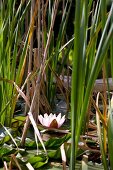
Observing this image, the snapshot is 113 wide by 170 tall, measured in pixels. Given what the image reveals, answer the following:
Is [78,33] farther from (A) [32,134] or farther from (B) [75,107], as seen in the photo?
(A) [32,134]

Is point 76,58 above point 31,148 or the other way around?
above

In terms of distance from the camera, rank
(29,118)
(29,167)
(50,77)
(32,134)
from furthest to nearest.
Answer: (50,77) → (32,134) → (29,118) → (29,167)

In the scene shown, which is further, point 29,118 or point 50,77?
point 50,77

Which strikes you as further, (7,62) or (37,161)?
(7,62)

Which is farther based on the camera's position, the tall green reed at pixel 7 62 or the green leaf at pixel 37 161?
the tall green reed at pixel 7 62

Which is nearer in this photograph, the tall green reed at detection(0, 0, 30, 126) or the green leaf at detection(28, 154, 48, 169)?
the green leaf at detection(28, 154, 48, 169)

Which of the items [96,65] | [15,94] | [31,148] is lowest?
[31,148]

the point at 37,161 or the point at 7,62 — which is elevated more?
the point at 7,62

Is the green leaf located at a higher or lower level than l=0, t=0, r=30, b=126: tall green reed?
lower

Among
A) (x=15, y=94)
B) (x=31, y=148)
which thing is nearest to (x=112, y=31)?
(x=31, y=148)

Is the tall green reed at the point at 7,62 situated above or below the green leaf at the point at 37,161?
above

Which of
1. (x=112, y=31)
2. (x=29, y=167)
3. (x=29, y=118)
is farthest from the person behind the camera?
(x=29, y=118)
